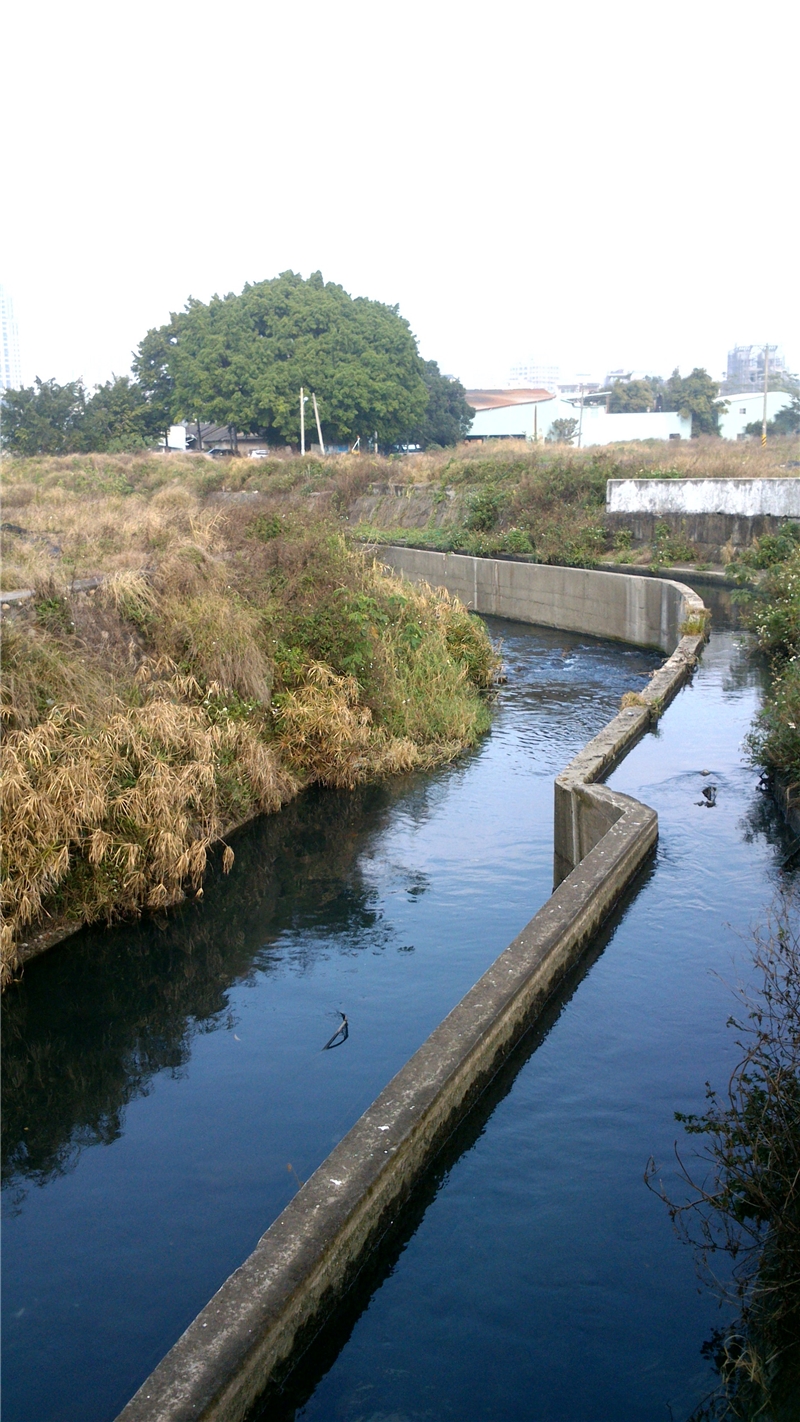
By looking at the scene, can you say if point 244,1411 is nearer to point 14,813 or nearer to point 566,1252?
point 566,1252

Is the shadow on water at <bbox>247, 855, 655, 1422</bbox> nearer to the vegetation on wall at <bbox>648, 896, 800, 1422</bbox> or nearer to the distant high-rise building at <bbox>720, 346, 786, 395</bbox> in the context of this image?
the vegetation on wall at <bbox>648, 896, 800, 1422</bbox>

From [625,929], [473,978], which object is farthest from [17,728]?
[625,929]

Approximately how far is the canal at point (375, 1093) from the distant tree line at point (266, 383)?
43.2m

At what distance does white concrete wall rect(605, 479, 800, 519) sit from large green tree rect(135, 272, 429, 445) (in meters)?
27.2

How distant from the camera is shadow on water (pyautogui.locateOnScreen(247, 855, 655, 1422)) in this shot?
3.82 meters

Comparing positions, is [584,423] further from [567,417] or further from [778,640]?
[778,640]

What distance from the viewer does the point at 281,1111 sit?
5902 mm

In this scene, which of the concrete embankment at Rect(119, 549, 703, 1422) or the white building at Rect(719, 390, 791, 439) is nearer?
the concrete embankment at Rect(119, 549, 703, 1422)

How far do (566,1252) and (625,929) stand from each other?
2894 millimetres

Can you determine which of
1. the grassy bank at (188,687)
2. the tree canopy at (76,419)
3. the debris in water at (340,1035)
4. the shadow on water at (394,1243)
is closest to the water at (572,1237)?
the shadow on water at (394,1243)

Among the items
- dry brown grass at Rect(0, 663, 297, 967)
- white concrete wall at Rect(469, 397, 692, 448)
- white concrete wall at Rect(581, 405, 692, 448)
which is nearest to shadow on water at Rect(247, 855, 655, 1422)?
dry brown grass at Rect(0, 663, 297, 967)

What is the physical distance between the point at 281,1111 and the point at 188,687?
212 inches

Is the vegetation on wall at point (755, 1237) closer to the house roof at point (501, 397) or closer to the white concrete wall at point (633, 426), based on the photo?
the white concrete wall at point (633, 426)

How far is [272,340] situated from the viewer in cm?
5144
